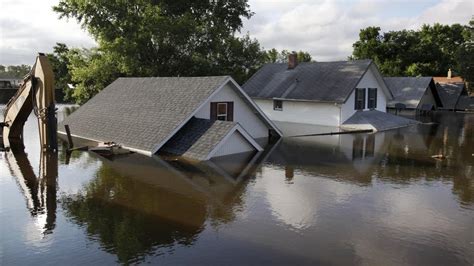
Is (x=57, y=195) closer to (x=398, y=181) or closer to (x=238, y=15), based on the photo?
(x=398, y=181)

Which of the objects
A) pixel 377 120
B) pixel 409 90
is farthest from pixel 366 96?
pixel 409 90

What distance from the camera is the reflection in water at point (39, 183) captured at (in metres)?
10.7

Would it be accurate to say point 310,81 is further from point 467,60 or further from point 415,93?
point 467,60

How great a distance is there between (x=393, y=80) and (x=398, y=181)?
38.1 m

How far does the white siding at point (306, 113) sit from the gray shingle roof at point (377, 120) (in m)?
1.27

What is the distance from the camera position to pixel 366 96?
→ 3366cm

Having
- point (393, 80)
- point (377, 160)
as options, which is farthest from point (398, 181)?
point (393, 80)

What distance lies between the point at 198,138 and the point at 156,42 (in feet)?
72.2

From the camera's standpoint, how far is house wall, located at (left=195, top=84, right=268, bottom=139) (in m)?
22.0

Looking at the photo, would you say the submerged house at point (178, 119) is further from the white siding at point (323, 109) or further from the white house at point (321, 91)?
the white house at point (321, 91)

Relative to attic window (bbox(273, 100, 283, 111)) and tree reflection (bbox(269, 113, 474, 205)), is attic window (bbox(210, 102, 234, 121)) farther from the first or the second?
attic window (bbox(273, 100, 283, 111))

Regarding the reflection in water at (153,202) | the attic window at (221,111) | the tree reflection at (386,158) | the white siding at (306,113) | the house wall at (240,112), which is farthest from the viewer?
the white siding at (306,113)

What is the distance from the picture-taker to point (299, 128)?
30562 millimetres

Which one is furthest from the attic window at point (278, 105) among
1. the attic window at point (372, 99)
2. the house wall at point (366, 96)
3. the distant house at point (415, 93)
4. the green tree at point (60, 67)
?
the green tree at point (60, 67)
